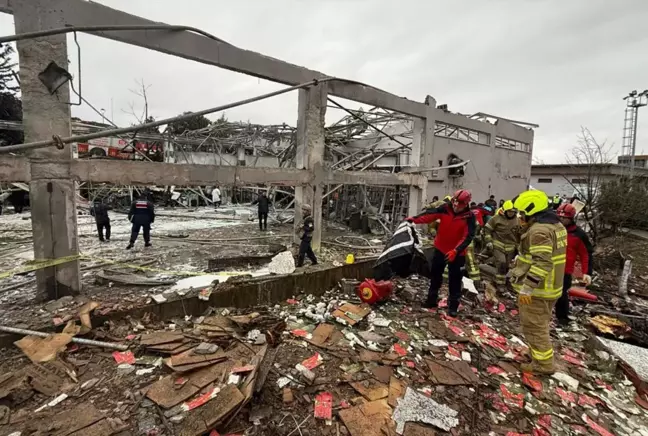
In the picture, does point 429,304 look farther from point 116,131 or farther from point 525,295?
point 116,131

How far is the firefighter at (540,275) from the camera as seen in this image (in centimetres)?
337

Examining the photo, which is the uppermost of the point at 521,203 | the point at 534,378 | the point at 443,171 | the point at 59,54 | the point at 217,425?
the point at 59,54

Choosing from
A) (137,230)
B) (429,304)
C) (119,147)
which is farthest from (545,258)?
(119,147)

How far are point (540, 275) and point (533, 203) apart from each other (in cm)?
84

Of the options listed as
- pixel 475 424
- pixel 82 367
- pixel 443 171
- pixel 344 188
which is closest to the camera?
pixel 475 424

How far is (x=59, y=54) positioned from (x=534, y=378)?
739 cm

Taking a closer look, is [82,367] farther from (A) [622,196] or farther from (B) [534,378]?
(A) [622,196]

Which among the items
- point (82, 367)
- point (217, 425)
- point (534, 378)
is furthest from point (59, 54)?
point (534, 378)

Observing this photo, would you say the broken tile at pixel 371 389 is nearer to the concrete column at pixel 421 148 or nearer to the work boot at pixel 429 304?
the work boot at pixel 429 304

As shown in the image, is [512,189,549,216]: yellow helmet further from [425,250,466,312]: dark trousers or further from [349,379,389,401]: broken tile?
[349,379,389,401]: broken tile

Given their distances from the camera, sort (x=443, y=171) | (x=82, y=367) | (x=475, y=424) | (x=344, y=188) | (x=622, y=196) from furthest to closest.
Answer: (x=344, y=188) → (x=443, y=171) → (x=622, y=196) → (x=82, y=367) → (x=475, y=424)

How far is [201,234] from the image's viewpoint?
9.95m

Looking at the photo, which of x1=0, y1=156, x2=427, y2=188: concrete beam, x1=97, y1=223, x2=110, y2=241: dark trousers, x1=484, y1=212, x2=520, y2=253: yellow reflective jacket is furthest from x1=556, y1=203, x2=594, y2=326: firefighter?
x1=97, y1=223, x2=110, y2=241: dark trousers

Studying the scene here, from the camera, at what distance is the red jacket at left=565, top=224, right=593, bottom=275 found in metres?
4.93
